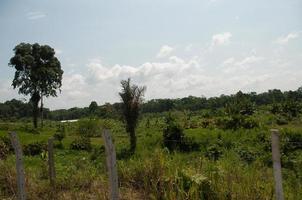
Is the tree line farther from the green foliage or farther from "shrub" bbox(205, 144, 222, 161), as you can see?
"shrub" bbox(205, 144, 222, 161)

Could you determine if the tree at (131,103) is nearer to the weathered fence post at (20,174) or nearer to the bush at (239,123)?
the bush at (239,123)

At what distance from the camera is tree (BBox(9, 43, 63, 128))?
135ft

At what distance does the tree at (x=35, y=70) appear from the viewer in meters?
41.2

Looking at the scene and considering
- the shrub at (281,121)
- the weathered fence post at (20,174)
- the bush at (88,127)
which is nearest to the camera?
the weathered fence post at (20,174)

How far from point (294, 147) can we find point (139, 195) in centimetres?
1257

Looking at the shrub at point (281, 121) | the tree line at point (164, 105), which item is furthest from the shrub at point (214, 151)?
the tree line at point (164, 105)

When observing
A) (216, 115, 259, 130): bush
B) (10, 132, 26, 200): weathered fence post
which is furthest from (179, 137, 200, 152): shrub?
(10, 132, 26, 200): weathered fence post

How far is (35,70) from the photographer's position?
137 feet

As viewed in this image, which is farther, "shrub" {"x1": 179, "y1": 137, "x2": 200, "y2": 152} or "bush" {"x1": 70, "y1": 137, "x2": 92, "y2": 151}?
"bush" {"x1": 70, "y1": 137, "x2": 92, "y2": 151}

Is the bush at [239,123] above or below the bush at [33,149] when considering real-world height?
above

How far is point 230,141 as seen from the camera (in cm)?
2131

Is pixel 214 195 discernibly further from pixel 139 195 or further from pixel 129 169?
pixel 129 169

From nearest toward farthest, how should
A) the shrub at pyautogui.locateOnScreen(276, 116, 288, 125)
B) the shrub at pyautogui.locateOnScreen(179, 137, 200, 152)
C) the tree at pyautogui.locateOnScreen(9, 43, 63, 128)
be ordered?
1. the shrub at pyautogui.locateOnScreen(179, 137, 200, 152)
2. the shrub at pyautogui.locateOnScreen(276, 116, 288, 125)
3. the tree at pyautogui.locateOnScreen(9, 43, 63, 128)

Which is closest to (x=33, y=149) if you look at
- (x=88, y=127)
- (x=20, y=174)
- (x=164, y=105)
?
(x=88, y=127)
